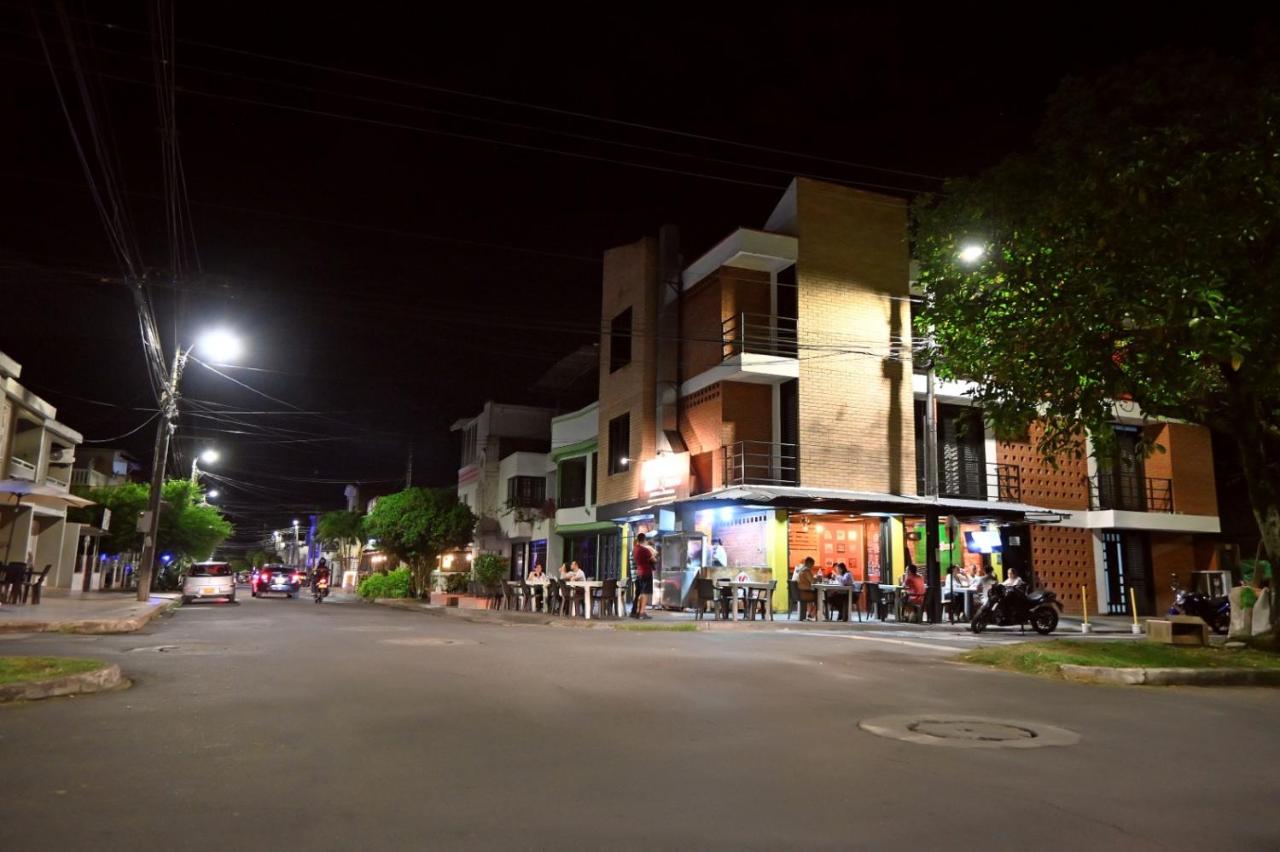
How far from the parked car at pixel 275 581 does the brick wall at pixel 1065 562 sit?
35866 millimetres

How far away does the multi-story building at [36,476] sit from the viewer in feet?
96.3

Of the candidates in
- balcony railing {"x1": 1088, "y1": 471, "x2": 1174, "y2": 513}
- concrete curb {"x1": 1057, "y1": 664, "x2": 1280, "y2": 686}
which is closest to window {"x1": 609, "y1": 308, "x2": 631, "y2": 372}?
balcony railing {"x1": 1088, "y1": 471, "x2": 1174, "y2": 513}

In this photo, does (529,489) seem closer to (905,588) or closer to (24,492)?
(905,588)

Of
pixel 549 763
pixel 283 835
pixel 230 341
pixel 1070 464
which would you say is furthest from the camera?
pixel 1070 464

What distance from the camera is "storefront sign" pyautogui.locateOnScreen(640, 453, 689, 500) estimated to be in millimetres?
26797

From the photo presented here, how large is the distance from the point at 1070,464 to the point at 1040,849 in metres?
29.9

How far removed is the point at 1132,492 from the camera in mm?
31781

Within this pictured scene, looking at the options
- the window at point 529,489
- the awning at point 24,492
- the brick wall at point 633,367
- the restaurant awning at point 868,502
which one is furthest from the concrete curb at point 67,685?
the window at point 529,489

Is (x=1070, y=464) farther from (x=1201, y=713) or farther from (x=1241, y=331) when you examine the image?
(x=1201, y=713)

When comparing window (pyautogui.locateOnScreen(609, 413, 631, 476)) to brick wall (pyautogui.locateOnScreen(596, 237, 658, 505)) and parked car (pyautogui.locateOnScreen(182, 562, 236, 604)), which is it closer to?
brick wall (pyautogui.locateOnScreen(596, 237, 658, 505))

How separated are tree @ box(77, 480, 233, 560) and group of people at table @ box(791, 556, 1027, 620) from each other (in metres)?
28.7

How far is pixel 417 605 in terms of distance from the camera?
3516 centimetres

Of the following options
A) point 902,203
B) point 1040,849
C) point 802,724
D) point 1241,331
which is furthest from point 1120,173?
point 902,203

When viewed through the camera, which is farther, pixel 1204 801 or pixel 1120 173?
pixel 1120 173
